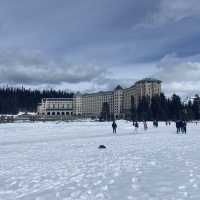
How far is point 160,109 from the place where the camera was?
127062mm

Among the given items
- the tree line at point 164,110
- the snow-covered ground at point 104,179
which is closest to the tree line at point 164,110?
the tree line at point 164,110

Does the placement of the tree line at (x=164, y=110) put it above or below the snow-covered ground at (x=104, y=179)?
above

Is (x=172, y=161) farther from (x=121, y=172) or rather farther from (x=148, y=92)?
(x=148, y=92)

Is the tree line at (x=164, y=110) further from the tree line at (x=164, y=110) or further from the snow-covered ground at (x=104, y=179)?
the snow-covered ground at (x=104, y=179)

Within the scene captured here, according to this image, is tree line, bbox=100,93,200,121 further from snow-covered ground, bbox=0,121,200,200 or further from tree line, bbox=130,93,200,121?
snow-covered ground, bbox=0,121,200,200

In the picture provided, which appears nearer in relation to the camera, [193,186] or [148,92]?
[193,186]

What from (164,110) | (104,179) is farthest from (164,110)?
(104,179)

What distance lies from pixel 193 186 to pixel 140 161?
534 cm

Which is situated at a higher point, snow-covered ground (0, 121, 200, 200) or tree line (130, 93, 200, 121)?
tree line (130, 93, 200, 121)

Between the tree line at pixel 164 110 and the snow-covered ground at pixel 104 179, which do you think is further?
the tree line at pixel 164 110

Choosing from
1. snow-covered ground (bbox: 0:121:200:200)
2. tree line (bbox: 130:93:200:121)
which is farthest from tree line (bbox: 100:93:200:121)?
snow-covered ground (bbox: 0:121:200:200)

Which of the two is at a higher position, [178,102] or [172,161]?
[178,102]

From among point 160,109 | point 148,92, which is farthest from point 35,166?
point 148,92

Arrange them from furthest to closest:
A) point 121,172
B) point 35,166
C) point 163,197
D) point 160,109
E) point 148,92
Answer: point 148,92 → point 160,109 → point 35,166 → point 121,172 → point 163,197
